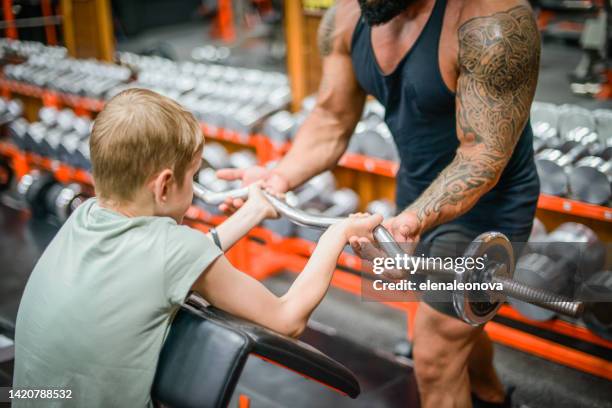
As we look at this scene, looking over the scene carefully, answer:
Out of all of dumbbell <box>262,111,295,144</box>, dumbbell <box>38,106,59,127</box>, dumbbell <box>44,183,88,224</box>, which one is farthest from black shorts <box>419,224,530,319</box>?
dumbbell <box>38,106,59,127</box>

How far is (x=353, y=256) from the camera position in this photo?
320 centimetres

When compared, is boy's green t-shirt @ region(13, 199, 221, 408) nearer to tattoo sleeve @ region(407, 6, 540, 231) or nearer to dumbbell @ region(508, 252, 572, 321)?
tattoo sleeve @ region(407, 6, 540, 231)

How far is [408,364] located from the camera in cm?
273

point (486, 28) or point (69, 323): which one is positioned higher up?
A: point (486, 28)

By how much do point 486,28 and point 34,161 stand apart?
405 centimetres

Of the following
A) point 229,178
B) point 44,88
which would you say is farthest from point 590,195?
point 44,88

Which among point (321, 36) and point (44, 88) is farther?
point (44, 88)

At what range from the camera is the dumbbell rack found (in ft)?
9.09

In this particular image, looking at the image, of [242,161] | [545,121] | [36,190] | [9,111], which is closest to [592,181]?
[545,121]

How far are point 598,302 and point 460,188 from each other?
1.33 metres

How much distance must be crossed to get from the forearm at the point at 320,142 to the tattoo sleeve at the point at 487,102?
1.92ft

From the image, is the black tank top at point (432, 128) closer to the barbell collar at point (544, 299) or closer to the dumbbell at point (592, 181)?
the barbell collar at point (544, 299)

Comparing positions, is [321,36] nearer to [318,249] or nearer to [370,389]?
[318,249]

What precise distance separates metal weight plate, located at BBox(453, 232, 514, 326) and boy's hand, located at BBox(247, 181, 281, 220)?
0.57m
